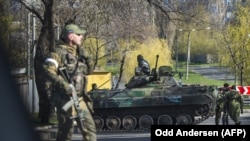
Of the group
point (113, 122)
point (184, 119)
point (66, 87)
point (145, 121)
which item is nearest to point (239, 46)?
point (184, 119)

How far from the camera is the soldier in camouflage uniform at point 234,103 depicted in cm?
1634

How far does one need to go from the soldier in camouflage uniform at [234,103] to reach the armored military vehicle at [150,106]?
37.6 inches

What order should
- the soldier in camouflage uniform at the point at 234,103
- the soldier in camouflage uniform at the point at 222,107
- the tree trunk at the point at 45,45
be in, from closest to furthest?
the soldier in camouflage uniform at the point at 234,103
the soldier in camouflage uniform at the point at 222,107
the tree trunk at the point at 45,45

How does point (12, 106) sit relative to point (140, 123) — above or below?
above

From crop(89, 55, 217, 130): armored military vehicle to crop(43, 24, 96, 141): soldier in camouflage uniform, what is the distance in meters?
11.0

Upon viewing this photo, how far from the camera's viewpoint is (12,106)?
5.22 metres

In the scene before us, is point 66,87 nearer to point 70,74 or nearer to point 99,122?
point 70,74

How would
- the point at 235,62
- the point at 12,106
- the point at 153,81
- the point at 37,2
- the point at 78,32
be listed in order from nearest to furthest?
the point at 12,106 < the point at 78,32 < the point at 153,81 < the point at 37,2 < the point at 235,62

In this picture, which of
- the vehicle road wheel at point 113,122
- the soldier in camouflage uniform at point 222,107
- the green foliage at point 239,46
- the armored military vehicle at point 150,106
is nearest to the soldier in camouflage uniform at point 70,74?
the soldier in camouflage uniform at point 222,107

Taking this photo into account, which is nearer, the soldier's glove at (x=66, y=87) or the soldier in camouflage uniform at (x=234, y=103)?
the soldier's glove at (x=66, y=87)

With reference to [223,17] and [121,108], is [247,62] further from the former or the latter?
[223,17]

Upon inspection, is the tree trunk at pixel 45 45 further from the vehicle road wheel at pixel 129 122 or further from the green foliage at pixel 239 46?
the green foliage at pixel 239 46

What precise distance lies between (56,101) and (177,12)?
14.1 meters

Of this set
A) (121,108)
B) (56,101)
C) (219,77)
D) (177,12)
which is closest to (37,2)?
(177,12)
